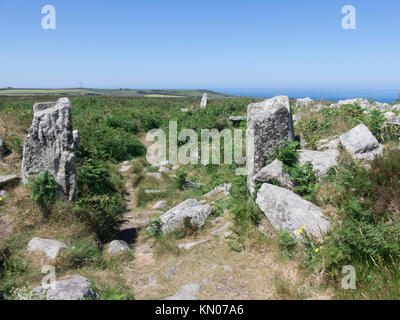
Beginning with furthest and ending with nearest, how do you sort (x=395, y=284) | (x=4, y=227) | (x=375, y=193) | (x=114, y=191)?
(x=114, y=191)
(x=4, y=227)
(x=375, y=193)
(x=395, y=284)

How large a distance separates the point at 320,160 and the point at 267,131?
4.26 ft

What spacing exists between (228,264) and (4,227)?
469 cm

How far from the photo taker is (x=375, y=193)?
14.4ft

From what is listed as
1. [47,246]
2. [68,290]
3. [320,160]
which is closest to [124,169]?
[47,246]

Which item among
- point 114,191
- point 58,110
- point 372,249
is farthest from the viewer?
point 114,191

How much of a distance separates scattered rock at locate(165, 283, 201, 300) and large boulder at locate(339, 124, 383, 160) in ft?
14.2

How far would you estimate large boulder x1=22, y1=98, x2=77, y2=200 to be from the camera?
256 inches

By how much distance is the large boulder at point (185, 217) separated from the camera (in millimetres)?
6156

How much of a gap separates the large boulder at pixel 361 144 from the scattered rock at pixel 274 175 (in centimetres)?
166

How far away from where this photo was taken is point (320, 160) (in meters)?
5.74

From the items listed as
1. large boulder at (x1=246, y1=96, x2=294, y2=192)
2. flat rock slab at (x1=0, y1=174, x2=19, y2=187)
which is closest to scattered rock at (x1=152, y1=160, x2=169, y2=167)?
flat rock slab at (x1=0, y1=174, x2=19, y2=187)

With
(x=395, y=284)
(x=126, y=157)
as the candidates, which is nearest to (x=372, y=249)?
(x=395, y=284)
